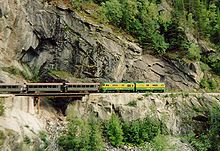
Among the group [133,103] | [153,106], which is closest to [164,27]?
[153,106]

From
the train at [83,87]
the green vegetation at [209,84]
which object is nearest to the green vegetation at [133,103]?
the train at [83,87]

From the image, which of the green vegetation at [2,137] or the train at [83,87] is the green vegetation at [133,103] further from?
the green vegetation at [2,137]

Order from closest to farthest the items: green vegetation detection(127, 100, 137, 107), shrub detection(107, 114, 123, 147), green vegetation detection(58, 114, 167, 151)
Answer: green vegetation detection(58, 114, 167, 151) → shrub detection(107, 114, 123, 147) → green vegetation detection(127, 100, 137, 107)

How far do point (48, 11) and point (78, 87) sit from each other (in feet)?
50.3

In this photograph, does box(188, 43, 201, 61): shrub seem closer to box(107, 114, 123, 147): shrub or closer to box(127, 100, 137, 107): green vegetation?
box(127, 100, 137, 107): green vegetation

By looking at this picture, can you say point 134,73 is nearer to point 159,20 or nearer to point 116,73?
point 116,73

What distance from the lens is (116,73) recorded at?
68.0m

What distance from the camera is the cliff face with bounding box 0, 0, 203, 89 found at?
65625mm

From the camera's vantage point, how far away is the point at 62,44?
68000 mm

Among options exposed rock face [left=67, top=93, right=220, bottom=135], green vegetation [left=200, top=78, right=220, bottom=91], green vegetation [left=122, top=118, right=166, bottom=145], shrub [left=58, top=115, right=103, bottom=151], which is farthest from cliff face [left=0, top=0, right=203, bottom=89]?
shrub [left=58, top=115, right=103, bottom=151]

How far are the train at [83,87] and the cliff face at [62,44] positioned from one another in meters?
2.74

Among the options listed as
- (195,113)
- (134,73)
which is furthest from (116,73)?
(195,113)

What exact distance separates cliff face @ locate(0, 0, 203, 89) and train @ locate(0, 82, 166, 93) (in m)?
2.74

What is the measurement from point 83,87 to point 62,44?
9.76 meters
